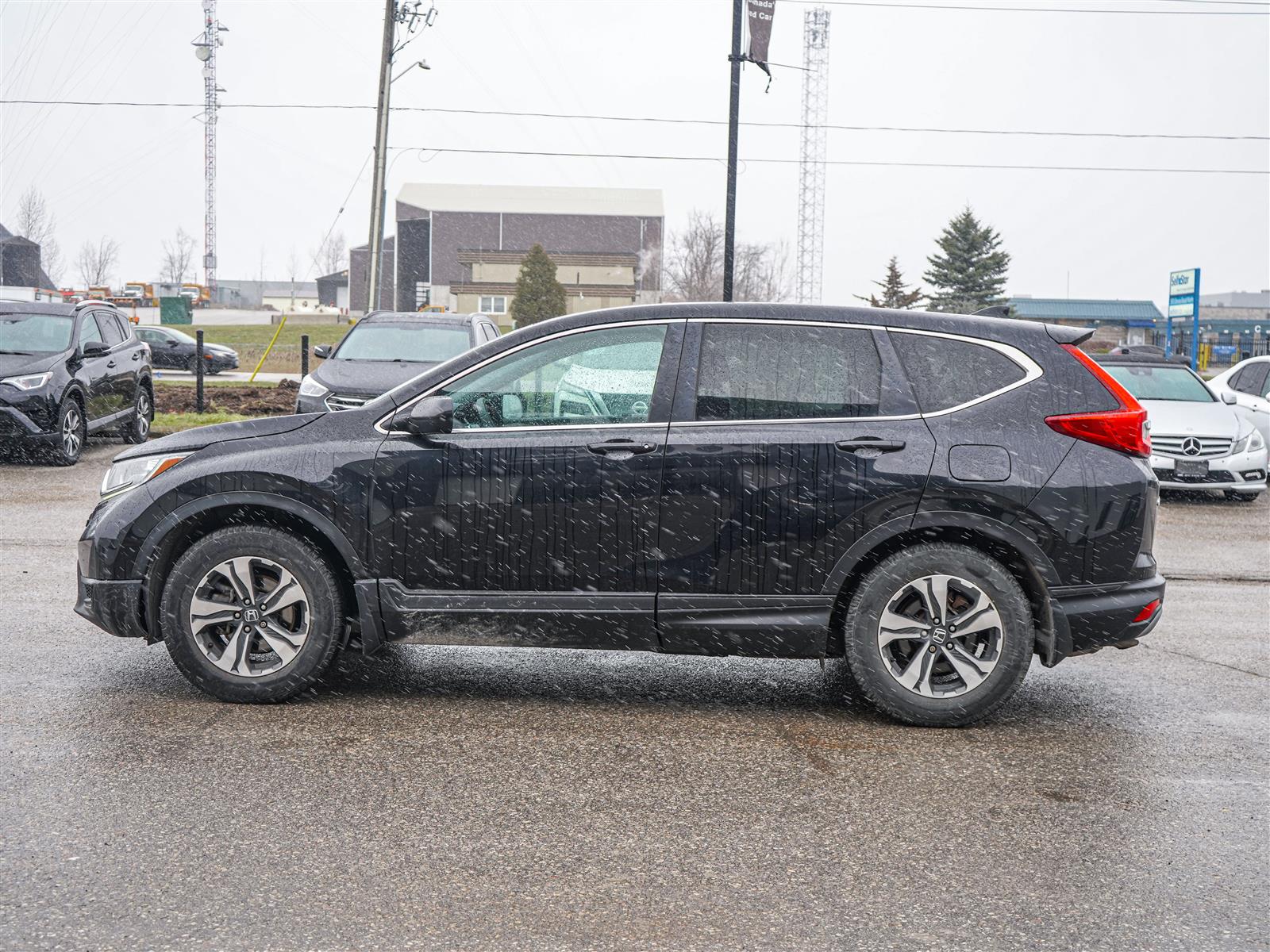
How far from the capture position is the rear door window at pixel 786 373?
5.21 metres

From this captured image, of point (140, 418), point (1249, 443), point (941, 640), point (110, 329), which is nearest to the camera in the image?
point (941, 640)

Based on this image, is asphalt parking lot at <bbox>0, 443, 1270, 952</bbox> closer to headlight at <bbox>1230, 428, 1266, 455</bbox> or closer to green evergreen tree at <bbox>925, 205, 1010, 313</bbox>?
headlight at <bbox>1230, 428, 1266, 455</bbox>

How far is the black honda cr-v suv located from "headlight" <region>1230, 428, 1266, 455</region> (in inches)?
377

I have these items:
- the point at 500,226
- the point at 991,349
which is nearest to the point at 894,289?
the point at 500,226

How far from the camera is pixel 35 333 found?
1437 cm

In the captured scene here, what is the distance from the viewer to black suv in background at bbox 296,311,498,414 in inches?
514

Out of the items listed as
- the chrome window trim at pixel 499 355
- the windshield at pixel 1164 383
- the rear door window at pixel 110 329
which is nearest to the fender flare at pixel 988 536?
the chrome window trim at pixel 499 355

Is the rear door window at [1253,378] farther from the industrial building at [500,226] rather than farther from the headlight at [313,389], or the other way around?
the industrial building at [500,226]

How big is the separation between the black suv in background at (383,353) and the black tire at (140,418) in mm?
3254

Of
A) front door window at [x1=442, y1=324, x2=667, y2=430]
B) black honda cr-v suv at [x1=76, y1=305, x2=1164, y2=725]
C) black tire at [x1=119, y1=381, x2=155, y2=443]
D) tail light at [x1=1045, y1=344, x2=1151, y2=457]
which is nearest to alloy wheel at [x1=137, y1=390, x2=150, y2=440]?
black tire at [x1=119, y1=381, x2=155, y2=443]

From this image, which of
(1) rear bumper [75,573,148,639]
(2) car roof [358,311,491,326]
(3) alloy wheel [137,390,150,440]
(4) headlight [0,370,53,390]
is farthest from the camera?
(3) alloy wheel [137,390,150,440]

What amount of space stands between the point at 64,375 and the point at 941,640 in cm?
1192

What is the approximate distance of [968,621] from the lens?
506 cm

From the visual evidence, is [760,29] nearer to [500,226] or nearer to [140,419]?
[140,419]
